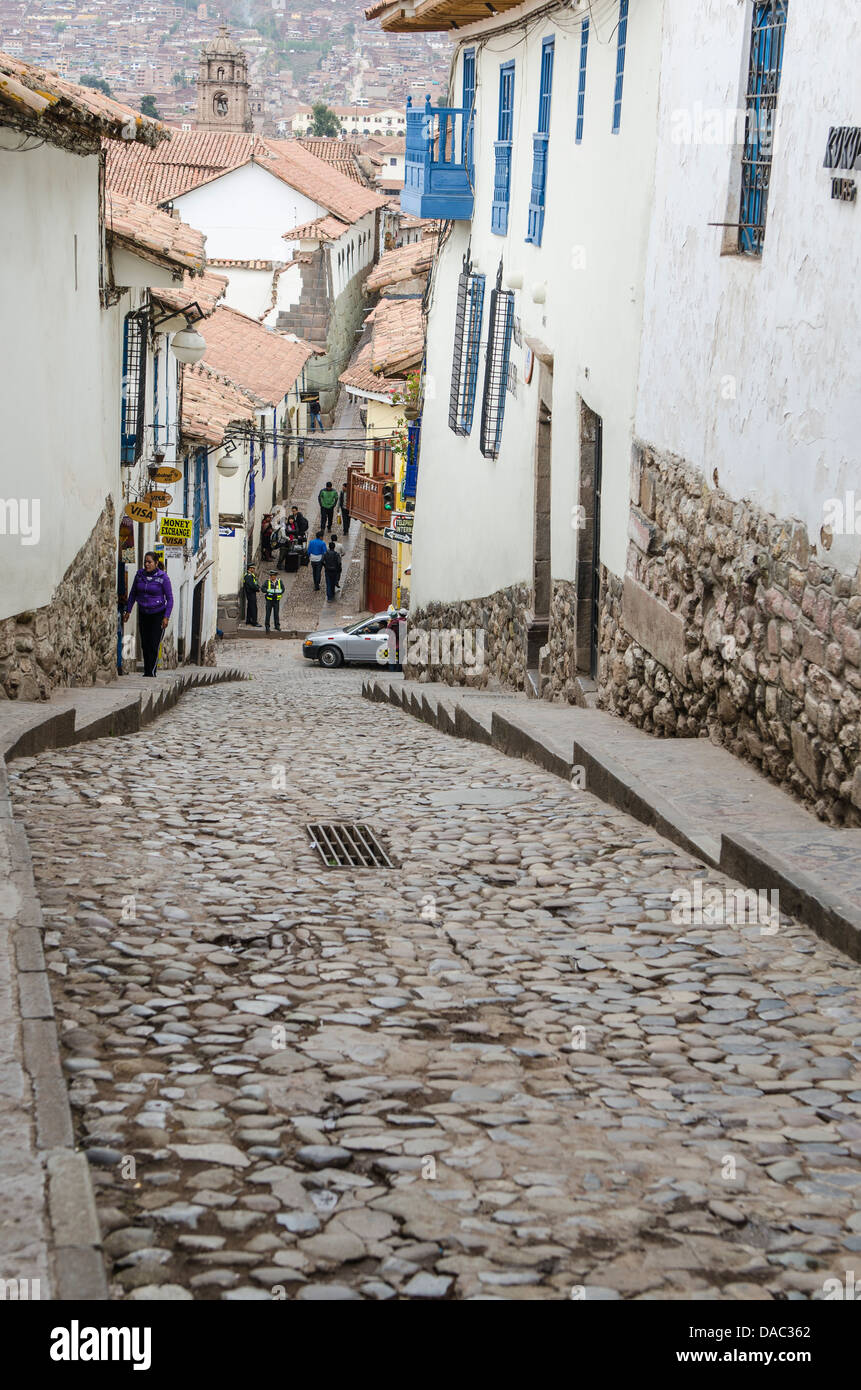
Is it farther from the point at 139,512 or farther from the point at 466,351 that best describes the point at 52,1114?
the point at 466,351

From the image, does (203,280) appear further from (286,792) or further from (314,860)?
(314,860)

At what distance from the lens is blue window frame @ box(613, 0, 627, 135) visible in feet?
38.0

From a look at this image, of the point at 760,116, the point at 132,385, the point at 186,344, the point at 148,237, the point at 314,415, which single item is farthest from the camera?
the point at 314,415

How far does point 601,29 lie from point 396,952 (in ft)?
30.8

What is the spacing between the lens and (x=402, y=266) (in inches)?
1141

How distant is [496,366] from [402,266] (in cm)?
1241

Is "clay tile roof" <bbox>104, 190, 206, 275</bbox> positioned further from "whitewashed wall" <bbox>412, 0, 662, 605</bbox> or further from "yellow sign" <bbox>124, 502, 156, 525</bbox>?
"whitewashed wall" <bbox>412, 0, 662, 605</bbox>

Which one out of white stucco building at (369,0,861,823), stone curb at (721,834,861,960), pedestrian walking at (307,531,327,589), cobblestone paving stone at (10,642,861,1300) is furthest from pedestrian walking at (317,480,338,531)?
stone curb at (721,834,861,960)

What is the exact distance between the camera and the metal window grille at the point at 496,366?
16688 mm

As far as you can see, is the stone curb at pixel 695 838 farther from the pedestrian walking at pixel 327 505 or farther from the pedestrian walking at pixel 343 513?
the pedestrian walking at pixel 343 513

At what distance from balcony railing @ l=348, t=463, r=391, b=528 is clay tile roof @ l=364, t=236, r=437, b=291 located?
195 inches

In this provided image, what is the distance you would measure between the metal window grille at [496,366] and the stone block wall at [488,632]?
184 cm

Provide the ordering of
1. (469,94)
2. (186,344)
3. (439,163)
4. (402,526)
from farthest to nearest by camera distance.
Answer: (402,526) < (469,94) < (439,163) < (186,344)

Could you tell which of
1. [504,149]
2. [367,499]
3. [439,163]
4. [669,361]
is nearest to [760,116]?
[669,361]
